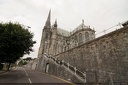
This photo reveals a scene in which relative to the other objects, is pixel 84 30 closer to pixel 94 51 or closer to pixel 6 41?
pixel 94 51

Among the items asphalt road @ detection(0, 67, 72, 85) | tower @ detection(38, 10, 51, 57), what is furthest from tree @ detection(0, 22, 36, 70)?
tower @ detection(38, 10, 51, 57)

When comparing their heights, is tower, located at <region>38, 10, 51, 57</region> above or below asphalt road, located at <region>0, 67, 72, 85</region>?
above

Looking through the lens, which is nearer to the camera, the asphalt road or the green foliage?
the asphalt road

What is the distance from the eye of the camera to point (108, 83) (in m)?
9.05

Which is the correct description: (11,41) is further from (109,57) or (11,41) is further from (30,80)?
(109,57)

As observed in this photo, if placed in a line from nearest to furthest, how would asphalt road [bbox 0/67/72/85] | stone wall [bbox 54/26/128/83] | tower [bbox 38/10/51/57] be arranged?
stone wall [bbox 54/26/128/83] < asphalt road [bbox 0/67/72/85] < tower [bbox 38/10/51/57]

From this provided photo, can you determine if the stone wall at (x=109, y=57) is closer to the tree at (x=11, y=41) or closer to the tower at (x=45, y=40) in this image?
the tree at (x=11, y=41)

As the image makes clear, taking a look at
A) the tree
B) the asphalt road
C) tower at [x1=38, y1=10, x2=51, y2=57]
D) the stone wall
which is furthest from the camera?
tower at [x1=38, y1=10, x2=51, y2=57]

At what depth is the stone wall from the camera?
339 inches

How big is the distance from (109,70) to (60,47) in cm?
3617

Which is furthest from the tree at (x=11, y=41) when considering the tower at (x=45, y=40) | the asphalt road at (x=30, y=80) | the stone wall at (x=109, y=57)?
the tower at (x=45, y=40)

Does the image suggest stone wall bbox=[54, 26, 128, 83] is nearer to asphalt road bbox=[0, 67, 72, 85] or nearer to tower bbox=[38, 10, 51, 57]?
asphalt road bbox=[0, 67, 72, 85]

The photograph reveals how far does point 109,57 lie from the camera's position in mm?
9922

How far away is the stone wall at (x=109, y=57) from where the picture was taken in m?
8.62
